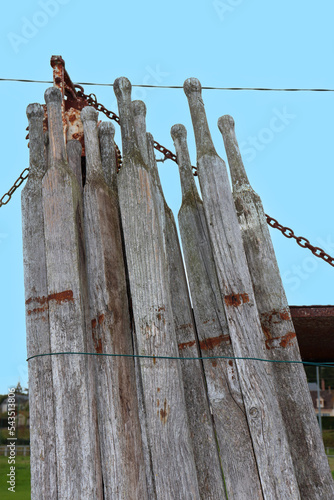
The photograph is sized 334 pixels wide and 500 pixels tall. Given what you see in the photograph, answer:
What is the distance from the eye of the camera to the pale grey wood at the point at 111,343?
7.49 ft

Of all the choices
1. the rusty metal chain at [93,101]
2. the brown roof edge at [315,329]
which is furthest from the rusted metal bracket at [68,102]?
the brown roof edge at [315,329]

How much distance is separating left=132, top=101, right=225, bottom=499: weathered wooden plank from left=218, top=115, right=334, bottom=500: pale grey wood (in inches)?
15.5

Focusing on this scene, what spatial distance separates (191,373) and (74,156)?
1556 mm

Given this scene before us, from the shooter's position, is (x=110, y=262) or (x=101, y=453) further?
(x=110, y=262)

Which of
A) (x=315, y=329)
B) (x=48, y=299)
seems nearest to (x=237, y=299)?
(x=48, y=299)

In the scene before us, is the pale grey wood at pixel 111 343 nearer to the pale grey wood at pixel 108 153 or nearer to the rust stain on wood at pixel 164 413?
the pale grey wood at pixel 108 153

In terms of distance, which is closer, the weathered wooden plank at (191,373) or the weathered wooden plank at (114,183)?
the weathered wooden plank at (114,183)

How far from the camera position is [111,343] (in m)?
2.47

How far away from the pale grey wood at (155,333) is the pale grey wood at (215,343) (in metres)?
0.27

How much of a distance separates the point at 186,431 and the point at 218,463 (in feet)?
1.36

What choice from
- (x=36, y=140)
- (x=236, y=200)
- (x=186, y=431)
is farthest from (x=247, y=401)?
(x=36, y=140)

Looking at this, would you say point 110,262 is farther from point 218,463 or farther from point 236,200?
point 218,463

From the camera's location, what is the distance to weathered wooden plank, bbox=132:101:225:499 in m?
2.52

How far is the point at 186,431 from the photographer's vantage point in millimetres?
2273
